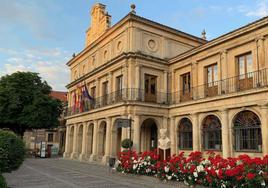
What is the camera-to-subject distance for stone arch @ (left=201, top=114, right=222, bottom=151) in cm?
1791

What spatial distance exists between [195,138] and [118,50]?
921 centimetres

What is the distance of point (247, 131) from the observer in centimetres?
1611

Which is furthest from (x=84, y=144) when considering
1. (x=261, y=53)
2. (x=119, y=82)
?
(x=261, y=53)

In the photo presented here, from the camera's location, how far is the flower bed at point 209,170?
822 cm

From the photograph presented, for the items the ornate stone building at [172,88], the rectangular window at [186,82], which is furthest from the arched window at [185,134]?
the rectangular window at [186,82]

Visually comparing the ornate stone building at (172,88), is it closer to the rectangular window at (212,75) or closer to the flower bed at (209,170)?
the rectangular window at (212,75)

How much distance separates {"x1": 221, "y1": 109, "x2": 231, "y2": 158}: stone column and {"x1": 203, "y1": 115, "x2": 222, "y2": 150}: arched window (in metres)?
1.04

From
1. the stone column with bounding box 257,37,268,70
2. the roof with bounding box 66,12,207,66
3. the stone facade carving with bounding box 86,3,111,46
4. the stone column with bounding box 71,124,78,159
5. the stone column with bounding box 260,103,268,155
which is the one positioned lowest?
the stone column with bounding box 71,124,78,159

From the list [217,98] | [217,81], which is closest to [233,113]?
[217,98]

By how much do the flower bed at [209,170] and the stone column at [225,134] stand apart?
18.3 feet

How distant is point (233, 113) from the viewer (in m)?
16.5

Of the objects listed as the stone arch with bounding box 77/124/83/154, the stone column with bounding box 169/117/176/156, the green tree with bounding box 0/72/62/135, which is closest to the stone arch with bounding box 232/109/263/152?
the stone column with bounding box 169/117/176/156

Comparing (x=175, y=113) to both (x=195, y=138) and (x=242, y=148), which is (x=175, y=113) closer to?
(x=195, y=138)

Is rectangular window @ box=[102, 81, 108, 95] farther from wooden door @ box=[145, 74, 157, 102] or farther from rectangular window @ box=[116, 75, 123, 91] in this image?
wooden door @ box=[145, 74, 157, 102]
